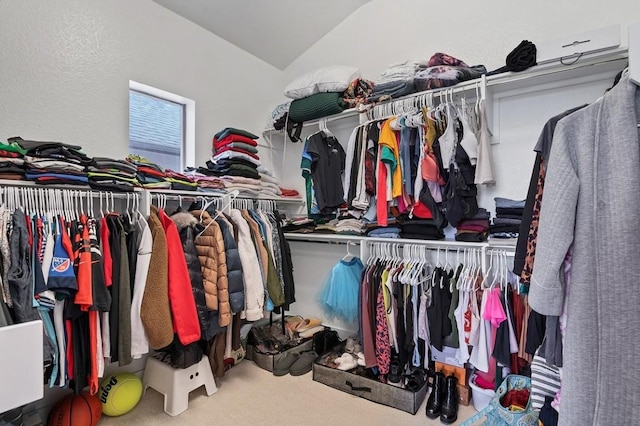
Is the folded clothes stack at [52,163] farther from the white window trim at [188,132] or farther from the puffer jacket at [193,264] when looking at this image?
the white window trim at [188,132]

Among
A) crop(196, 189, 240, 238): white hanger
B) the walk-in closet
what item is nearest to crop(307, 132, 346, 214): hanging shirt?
the walk-in closet

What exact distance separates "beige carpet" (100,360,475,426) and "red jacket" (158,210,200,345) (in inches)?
20.2

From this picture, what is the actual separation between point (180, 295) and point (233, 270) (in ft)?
1.21

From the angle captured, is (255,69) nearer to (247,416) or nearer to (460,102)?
(460,102)

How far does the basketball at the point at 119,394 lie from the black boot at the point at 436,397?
1.85 meters

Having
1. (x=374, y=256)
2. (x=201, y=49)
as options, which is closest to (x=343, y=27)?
(x=201, y=49)

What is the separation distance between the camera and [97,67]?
2223mm

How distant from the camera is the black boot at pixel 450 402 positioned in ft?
6.34

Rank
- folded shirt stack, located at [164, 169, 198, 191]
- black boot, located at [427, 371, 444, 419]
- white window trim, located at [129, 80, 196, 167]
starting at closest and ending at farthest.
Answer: black boot, located at [427, 371, 444, 419], folded shirt stack, located at [164, 169, 198, 191], white window trim, located at [129, 80, 196, 167]

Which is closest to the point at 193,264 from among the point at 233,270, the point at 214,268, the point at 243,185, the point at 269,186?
the point at 214,268

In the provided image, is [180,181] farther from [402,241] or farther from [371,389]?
[371,389]

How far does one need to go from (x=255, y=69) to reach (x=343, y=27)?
0.96 m

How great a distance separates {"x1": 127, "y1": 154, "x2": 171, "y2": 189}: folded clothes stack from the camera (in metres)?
2.18

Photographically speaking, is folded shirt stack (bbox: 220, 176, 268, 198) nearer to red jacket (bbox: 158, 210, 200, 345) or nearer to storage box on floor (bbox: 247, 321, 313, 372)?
red jacket (bbox: 158, 210, 200, 345)
